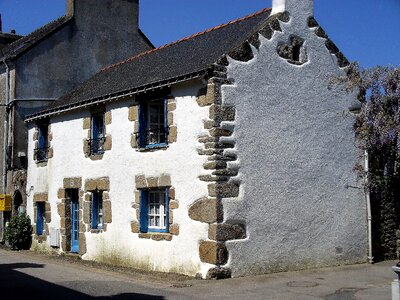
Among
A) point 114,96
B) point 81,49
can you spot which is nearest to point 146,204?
point 114,96

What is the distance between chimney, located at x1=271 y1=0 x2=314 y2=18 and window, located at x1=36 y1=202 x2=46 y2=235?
937 cm

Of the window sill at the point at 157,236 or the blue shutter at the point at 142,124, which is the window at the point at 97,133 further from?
the window sill at the point at 157,236

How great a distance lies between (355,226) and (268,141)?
3355 millimetres

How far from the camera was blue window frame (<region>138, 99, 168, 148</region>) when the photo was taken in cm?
1307

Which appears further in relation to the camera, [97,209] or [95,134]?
[95,134]

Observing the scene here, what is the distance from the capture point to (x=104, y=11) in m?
20.5

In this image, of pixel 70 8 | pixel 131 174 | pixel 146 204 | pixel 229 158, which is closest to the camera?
pixel 229 158

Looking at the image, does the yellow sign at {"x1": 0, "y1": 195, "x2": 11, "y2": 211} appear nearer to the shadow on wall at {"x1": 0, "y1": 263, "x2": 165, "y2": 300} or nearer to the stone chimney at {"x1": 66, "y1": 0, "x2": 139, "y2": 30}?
the stone chimney at {"x1": 66, "y1": 0, "x2": 139, "y2": 30}

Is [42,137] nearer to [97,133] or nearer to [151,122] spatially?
[97,133]

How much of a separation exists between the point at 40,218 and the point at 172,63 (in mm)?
7077

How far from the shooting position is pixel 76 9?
19922mm

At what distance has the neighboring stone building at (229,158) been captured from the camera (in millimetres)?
11305

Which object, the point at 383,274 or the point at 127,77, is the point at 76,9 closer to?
the point at 127,77

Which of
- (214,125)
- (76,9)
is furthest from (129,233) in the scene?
(76,9)
